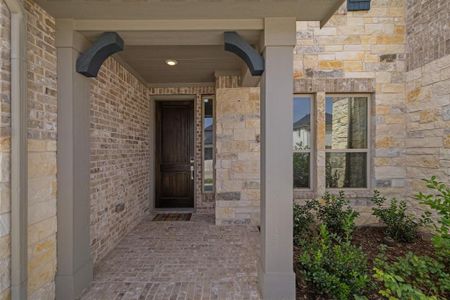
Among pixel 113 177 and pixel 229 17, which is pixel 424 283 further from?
pixel 113 177

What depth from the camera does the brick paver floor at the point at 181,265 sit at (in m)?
2.39

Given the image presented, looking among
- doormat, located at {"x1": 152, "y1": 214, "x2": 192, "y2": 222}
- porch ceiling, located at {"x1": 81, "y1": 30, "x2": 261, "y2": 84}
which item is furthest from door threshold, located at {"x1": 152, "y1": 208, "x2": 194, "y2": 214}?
porch ceiling, located at {"x1": 81, "y1": 30, "x2": 261, "y2": 84}

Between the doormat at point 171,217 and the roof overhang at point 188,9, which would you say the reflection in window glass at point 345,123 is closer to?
the roof overhang at point 188,9

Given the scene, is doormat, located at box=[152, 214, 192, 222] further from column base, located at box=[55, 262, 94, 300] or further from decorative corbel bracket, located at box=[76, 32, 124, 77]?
decorative corbel bracket, located at box=[76, 32, 124, 77]

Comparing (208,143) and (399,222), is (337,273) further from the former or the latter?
(208,143)

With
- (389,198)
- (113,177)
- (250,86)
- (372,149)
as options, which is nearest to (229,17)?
(250,86)

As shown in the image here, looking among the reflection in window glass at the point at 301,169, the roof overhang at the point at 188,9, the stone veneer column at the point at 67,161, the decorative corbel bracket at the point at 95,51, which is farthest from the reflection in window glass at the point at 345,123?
the stone veneer column at the point at 67,161

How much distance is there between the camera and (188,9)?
2.12 metres

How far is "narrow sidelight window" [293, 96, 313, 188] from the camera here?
439 cm

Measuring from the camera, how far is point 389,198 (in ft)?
13.9

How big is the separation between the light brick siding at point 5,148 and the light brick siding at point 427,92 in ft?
15.6

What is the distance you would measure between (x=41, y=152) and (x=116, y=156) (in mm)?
1447

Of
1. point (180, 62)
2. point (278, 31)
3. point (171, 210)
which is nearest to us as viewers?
point (278, 31)

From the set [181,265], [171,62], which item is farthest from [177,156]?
[181,265]
